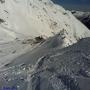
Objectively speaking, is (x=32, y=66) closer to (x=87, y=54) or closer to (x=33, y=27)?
(x=87, y=54)

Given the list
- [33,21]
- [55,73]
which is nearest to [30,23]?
[33,21]

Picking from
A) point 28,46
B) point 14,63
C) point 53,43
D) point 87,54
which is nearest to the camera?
point 87,54

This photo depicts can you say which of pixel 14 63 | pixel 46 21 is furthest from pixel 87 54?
pixel 46 21

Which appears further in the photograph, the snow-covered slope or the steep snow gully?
the snow-covered slope

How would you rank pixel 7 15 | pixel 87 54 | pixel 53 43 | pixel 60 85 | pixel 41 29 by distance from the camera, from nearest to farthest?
pixel 60 85, pixel 87 54, pixel 53 43, pixel 7 15, pixel 41 29

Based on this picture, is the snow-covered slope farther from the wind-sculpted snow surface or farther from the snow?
the wind-sculpted snow surface

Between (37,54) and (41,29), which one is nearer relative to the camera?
(37,54)

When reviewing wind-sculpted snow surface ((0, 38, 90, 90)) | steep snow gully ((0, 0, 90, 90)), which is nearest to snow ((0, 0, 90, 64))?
steep snow gully ((0, 0, 90, 90))
